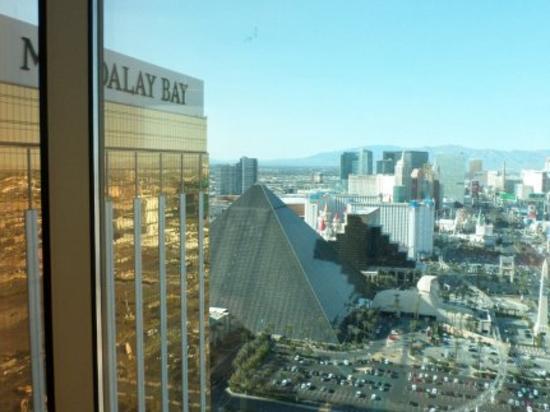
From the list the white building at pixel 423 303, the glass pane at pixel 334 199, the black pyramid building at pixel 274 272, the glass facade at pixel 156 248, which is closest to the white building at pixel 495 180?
the glass pane at pixel 334 199

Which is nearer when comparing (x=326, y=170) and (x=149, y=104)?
(x=326, y=170)

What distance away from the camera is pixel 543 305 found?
1.04m

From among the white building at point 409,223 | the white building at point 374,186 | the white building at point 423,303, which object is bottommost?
the white building at point 423,303

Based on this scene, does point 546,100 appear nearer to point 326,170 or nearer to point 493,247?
point 493,247

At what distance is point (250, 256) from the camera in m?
1.38

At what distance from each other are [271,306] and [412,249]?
16.5 inches

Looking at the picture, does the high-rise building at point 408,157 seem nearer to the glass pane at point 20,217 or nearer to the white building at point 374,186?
the white building at point 374,186

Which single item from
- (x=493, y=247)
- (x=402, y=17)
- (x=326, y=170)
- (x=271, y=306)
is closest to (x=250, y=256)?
(x=271, y=306)

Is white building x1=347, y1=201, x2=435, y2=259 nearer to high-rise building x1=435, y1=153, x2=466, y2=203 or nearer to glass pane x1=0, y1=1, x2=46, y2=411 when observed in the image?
high-rise building x1=435, y1=153, x2=466, y2=203

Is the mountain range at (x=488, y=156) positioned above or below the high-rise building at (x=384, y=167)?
above

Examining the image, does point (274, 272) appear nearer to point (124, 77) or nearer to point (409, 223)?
point (409, 223)

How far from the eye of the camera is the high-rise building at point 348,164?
4.06ft

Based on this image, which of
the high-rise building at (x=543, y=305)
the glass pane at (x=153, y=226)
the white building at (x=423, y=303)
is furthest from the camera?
the glass pane at (x=153, y=226)

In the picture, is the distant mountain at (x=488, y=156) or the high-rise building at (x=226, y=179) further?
the high-rise building at (x=226, y=179)
